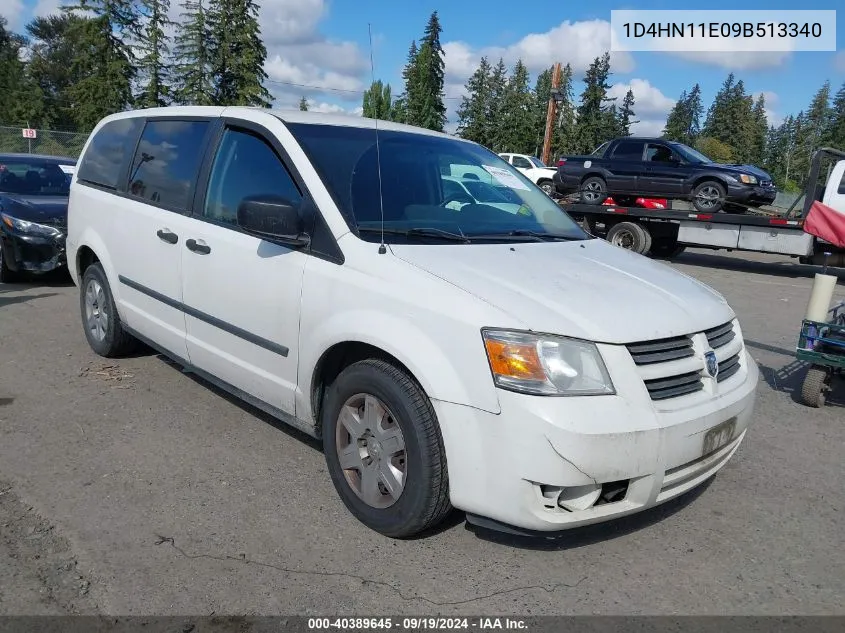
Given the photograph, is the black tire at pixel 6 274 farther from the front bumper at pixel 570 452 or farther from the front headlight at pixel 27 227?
the front bumper at pixel 570 452

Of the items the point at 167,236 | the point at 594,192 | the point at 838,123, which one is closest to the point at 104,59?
the point at 594,192

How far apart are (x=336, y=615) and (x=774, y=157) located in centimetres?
10994

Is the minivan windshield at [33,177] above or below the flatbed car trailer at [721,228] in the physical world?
above

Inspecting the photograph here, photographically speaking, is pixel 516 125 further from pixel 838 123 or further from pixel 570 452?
pixel 570 452

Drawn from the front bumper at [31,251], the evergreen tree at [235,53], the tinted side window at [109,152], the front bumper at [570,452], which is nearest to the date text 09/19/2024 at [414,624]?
the front bumper at [570,452]

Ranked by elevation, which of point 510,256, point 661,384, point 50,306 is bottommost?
point 50,306

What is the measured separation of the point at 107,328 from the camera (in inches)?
209

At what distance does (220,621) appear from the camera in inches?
97.7

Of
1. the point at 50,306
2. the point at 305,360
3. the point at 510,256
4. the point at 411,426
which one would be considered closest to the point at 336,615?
the point at 411,426

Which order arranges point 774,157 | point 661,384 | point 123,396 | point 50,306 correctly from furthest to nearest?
point 774,157 → point 50,306 → point 123,396 → point 661,384

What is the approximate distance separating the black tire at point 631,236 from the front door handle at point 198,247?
477 inches

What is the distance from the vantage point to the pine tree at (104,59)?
4303 centimetres

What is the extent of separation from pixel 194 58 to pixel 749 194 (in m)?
41.2

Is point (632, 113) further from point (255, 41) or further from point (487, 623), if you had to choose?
point (487, 623)
